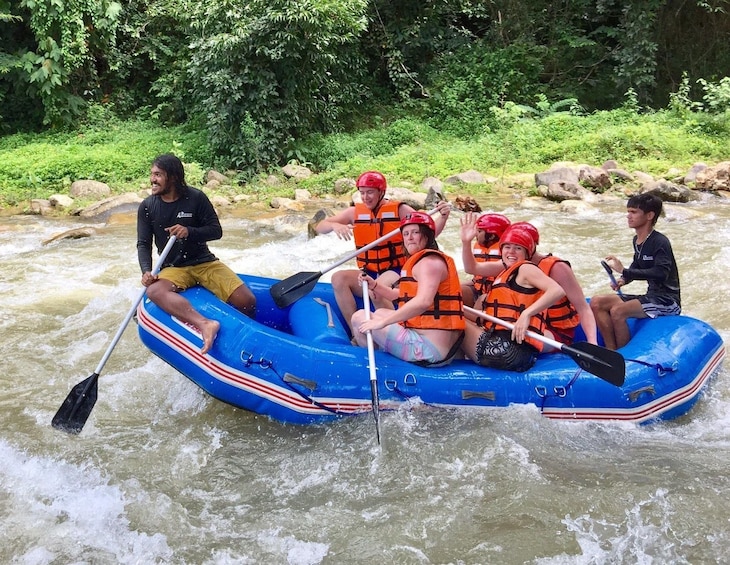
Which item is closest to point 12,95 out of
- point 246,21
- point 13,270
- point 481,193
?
point 246,21

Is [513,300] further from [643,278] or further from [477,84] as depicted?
[477,84]

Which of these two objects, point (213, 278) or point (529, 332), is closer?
point (529, 332)

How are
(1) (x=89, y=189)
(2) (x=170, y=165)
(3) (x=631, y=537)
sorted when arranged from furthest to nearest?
(1) (x=89, y=189) < (2) (x=170, y=165) < (3) (x=631, y=537)

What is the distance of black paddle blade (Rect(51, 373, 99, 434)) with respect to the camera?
134 inches

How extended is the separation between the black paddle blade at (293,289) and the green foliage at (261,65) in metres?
7.34

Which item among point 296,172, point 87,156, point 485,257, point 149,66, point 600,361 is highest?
point 149,66

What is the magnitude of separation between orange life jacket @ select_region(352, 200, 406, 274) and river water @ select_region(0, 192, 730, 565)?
122cm

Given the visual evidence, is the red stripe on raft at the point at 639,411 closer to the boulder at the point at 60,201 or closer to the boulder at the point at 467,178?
the boulder at the point at 467,178

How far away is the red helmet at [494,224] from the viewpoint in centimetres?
402

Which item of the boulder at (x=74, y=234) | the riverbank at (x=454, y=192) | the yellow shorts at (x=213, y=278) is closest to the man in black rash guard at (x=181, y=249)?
the yellow shorts at (x=213, y=278)

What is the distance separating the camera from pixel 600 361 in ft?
10.5

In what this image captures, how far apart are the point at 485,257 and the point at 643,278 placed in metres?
0.90

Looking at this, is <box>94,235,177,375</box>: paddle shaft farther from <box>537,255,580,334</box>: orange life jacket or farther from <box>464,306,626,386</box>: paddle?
<box>537,255,580,334</box>: orange life jacket

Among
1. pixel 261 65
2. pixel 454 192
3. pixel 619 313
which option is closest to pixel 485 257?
pixel 619 313
